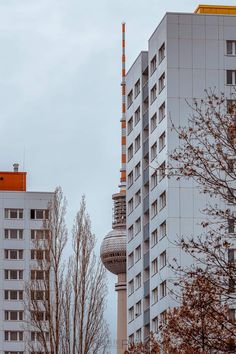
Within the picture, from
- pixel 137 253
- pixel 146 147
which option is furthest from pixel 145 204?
pixel 137 253

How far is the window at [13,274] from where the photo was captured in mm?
145625

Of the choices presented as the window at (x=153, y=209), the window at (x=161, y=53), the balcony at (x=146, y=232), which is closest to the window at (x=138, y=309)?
the balcony at (x=146, y=232)

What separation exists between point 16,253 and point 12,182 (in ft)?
37.0

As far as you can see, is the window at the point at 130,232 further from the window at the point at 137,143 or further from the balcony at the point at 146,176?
the window at the point at 137,143

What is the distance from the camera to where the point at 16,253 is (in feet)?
482

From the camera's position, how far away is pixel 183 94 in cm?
9719

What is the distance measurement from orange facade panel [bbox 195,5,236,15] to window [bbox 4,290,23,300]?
170 ft

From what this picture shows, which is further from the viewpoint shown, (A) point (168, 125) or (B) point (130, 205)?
(B) point (130, 205)

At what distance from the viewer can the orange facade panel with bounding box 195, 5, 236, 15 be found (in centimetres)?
10288

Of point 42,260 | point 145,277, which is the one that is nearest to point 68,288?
point 42,260

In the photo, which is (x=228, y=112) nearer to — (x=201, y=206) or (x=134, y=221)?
(x=201, y=206)

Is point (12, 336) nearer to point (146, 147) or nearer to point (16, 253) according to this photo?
point (16, 253)

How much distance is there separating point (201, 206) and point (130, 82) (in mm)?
21207

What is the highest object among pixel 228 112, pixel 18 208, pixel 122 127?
pixel 122 127
